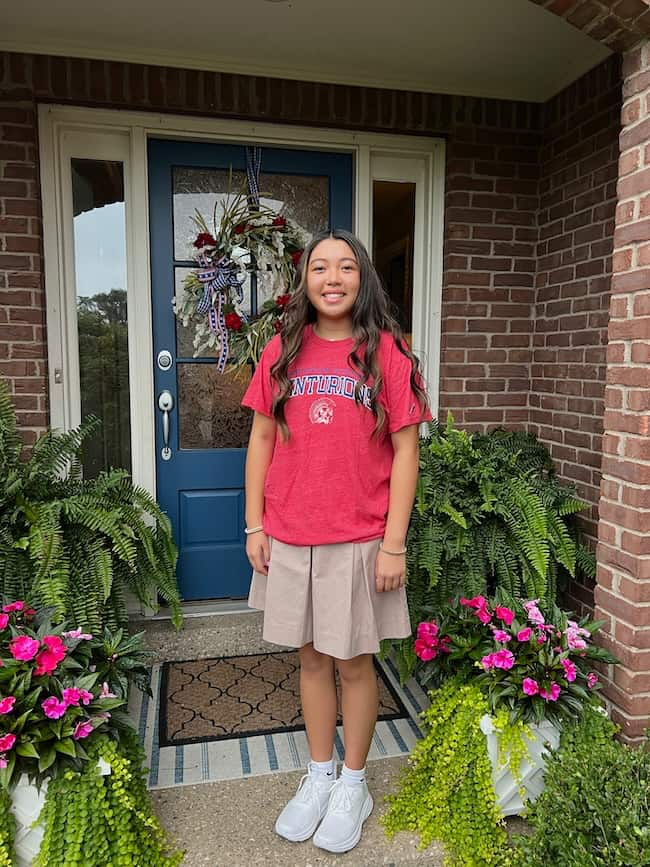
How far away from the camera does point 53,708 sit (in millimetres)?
1546

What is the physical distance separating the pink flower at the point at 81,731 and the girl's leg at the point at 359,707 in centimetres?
64

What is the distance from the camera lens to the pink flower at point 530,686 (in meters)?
1.73

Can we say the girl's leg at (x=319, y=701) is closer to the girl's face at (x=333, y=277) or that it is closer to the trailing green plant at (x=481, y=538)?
the trailing green plant at (x=481, y=538)

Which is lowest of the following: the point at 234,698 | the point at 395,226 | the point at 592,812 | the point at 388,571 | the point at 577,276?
the point at 234,698

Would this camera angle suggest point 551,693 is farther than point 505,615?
No

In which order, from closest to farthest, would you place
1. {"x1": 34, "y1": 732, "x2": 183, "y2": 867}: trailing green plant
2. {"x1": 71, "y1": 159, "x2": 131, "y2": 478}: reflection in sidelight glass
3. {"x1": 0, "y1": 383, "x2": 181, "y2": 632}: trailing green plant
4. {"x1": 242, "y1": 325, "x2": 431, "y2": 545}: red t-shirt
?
{"x1": 34, "y1": 732, "x2": 183, "y2": 867}: trailing green plant, {"x1": 242, "y1": 325, "x2": 431, "y2": 545}: red t-shirt, {"x1": 0, "y1": 383, "x2": 181, "y2": 632}: trailing green plant, {"x1": 71, "y1": 159, "x2": 131, "y2": 478}: reflection in sidelight glass

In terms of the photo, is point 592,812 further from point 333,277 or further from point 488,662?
point 333,277

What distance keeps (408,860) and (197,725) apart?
895mm

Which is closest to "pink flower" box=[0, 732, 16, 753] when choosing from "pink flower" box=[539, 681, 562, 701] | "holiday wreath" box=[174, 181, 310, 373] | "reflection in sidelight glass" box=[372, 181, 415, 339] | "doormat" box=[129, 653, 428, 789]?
"doormat" box=[129, 653, 428, 789]

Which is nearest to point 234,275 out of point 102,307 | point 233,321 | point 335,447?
point 233,321

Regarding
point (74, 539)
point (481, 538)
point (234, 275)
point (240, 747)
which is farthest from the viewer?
point (234, 275)

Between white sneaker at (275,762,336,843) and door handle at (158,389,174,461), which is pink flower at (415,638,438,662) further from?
door handle at (158,389,174,461)

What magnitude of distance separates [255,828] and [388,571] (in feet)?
2.70

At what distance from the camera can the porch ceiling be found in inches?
93.8
